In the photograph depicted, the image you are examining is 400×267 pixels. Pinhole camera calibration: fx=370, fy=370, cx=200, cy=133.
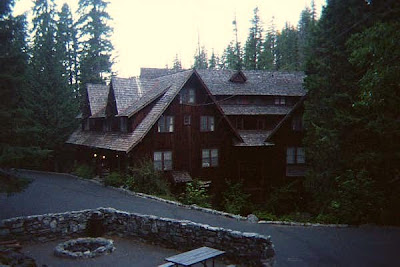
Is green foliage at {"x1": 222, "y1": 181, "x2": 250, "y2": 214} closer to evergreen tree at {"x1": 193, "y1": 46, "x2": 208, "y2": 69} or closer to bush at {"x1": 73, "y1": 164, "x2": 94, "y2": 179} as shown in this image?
bush at {"x1": 73, "y1": 164, "x2": 94, "y2": 179}

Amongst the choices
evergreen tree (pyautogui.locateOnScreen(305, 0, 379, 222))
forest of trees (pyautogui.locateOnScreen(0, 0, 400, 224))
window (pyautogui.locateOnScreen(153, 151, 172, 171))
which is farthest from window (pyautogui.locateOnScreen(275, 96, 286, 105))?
window (pyautogui.locateOnScreen(153, 151, 172, 171))

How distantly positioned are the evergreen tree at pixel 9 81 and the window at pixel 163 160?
1335 cm

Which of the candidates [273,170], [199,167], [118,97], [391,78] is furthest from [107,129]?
[391,78]

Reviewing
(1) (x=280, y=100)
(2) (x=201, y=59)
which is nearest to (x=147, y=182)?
(1) (x=280, y=100)

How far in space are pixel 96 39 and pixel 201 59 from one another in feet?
137

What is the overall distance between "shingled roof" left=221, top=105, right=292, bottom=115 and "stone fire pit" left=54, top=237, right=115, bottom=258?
22602 mm

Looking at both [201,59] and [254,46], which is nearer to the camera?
[254,46]

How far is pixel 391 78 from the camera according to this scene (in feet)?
38.4

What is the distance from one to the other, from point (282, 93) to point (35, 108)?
83.3ft

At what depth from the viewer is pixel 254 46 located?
223 ft

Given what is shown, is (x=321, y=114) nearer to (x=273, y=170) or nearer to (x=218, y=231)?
(x=273, y=170)

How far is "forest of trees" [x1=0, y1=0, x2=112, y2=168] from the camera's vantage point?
1612 centimetres

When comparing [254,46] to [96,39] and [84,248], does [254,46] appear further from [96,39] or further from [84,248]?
[84,248]

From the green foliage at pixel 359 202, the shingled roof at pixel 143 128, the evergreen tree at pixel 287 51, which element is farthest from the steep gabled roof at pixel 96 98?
the evergreen tree at pixel 287 51
